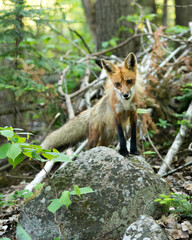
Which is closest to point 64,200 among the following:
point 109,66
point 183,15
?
point 109,66

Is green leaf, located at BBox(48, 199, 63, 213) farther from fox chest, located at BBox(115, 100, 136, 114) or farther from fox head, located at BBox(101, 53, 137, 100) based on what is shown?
fox chest, located at BBox(115, 100, 136, 114)

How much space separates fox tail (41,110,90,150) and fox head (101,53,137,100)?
1.41 meters

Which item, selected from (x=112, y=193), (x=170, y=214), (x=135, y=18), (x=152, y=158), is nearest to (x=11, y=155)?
(x=112, y=193)

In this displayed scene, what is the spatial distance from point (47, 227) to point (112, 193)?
2.97ft

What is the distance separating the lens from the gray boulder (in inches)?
97.2

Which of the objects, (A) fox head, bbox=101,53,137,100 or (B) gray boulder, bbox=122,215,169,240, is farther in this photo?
(A) fox head, bbox=101,53,137,100

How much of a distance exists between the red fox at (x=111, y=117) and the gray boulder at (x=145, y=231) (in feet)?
4.42

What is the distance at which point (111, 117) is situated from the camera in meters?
→ 4.70

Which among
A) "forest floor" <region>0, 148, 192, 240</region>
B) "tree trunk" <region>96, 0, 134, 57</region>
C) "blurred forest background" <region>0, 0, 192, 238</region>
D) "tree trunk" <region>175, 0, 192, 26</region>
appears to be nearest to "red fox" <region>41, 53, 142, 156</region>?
"blurred forest background" <region>0, 0, 192, 238</region>

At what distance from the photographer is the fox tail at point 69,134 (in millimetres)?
4755

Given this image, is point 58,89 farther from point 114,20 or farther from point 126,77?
point 114,20

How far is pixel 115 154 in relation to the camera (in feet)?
11.8

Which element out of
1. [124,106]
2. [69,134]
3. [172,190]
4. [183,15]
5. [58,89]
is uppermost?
[183,15]

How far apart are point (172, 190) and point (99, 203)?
1.54 m
